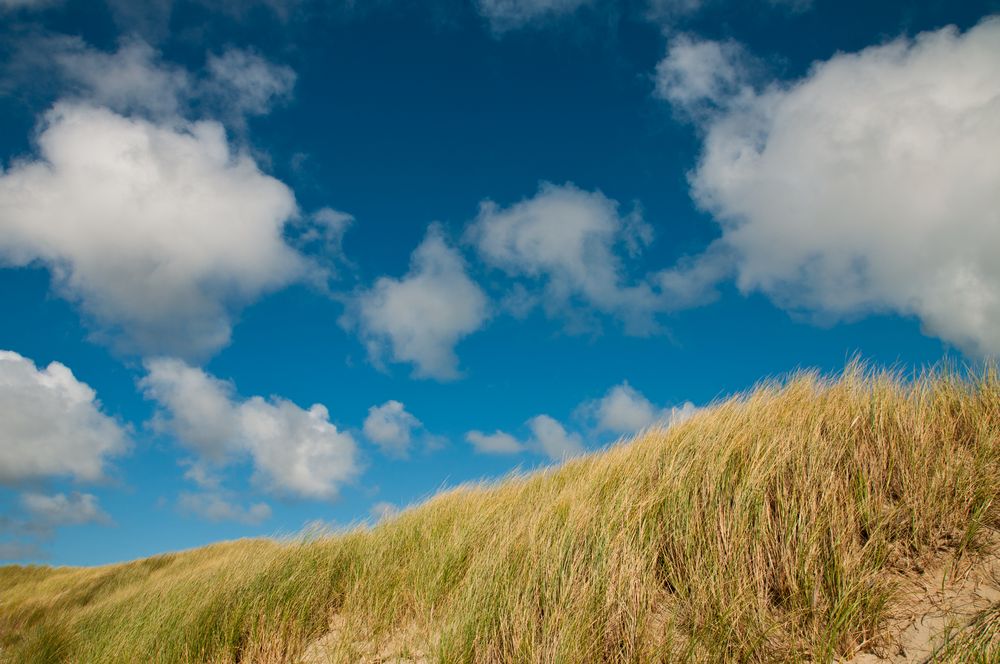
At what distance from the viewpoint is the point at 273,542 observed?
7.27 m

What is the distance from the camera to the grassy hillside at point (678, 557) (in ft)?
11.1

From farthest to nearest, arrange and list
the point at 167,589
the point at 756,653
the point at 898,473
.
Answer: the point at 167,589 < the point at 898,473 < the point at 756,653

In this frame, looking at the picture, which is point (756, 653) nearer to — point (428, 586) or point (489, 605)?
point (489, 605)

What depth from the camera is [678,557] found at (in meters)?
4.00

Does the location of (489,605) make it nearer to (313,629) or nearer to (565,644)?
(565,644)

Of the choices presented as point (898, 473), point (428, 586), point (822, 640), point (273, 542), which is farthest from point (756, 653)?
point (273, 542)

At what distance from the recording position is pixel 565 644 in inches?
131

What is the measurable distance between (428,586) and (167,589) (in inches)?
178

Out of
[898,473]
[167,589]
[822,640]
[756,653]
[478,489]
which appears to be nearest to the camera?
[822,640]

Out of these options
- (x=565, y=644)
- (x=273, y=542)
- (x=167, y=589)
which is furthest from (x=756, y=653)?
(x=167, y=589)

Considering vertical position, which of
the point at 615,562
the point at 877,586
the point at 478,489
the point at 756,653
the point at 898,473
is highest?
the point at 478,489

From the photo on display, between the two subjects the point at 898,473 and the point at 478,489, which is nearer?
the point at 898,473

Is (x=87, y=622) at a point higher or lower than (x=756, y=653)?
higher

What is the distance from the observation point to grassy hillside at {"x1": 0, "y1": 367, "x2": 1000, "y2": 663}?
3371mm
